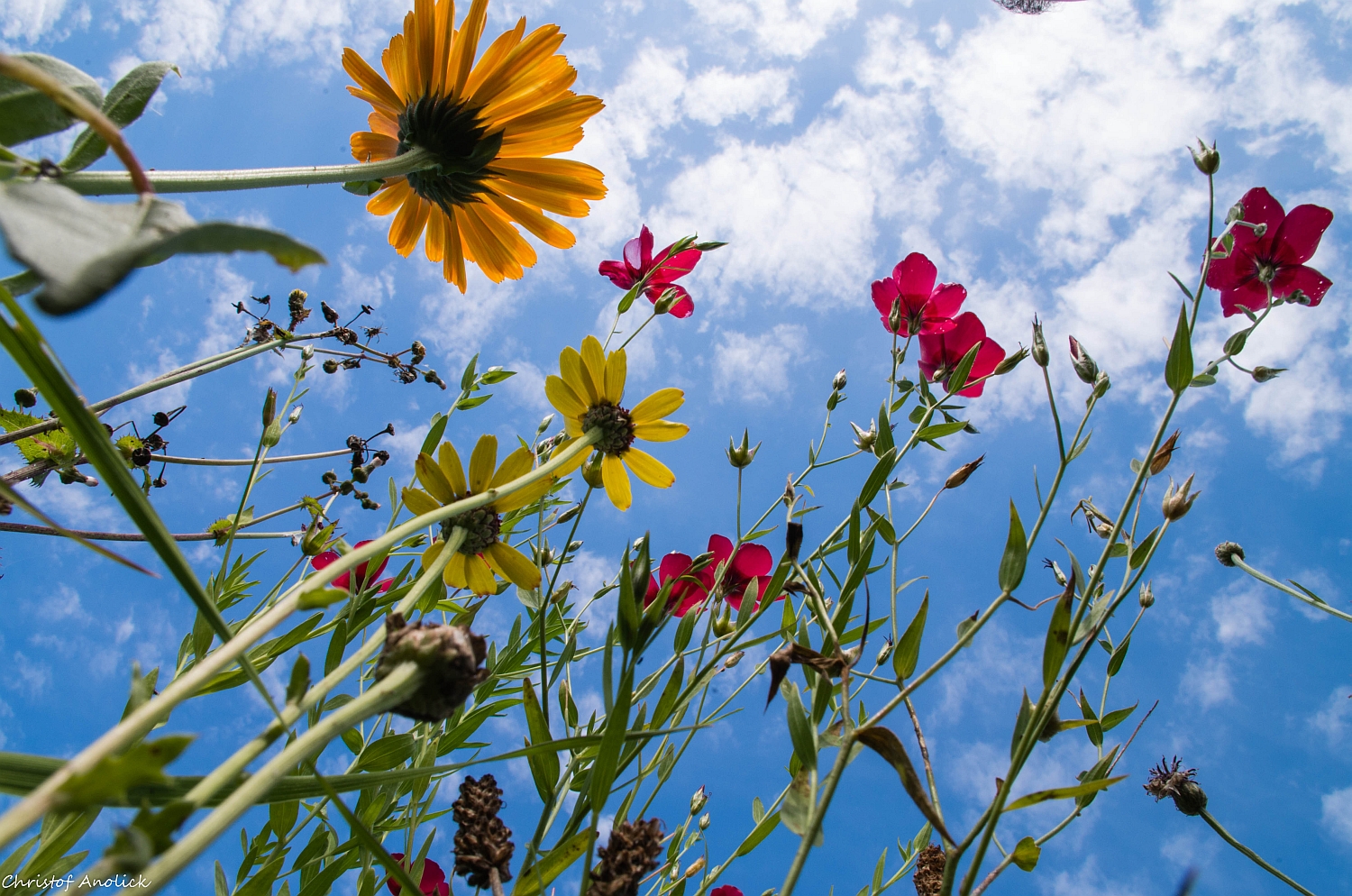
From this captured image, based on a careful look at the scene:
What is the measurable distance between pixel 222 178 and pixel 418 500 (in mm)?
340

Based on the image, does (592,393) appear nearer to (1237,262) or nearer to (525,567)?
(525,567)

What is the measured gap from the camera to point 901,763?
457 millimetres

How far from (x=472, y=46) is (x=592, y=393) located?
46 cm

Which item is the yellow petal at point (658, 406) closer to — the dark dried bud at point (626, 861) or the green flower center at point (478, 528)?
the green flower center at point (478, 528)

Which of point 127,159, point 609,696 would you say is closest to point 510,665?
point 609,696

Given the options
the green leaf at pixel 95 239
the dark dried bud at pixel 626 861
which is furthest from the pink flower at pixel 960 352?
the green leaf at pixel 95 239

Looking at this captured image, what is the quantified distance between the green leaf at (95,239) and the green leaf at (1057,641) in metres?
0.56

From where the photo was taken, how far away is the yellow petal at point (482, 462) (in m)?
0.72

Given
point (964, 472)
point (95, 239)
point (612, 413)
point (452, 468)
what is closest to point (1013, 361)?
point (964, 472)

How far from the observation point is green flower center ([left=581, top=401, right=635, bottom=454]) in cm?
80

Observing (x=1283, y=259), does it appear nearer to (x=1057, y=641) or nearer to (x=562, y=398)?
(x=1057, y=641)

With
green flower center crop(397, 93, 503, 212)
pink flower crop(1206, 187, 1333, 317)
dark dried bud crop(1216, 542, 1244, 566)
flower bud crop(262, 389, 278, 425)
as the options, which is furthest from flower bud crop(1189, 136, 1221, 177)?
flower bud crop(262, 389, 278, 425)

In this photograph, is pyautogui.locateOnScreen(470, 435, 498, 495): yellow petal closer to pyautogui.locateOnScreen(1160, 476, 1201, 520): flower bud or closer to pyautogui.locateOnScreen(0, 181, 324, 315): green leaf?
pyautogui.locateOnScreen(0, 181, 324, 315): green leaf

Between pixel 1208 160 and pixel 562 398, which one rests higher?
pixel 1208 160
